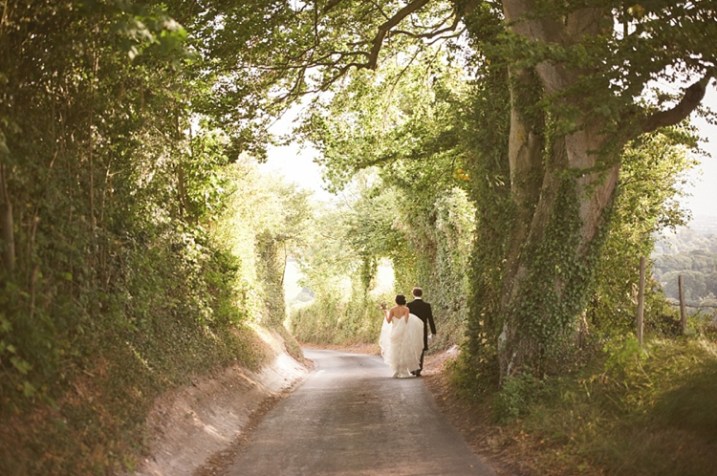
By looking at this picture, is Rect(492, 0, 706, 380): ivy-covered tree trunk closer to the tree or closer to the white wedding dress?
the tree

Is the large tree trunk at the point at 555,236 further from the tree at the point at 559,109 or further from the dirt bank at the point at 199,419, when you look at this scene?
the dirt bank at the point at 199,419

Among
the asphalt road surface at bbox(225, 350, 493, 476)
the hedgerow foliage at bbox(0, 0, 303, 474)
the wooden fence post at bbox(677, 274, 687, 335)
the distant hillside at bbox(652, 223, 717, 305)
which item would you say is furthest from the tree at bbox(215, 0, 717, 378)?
the distant hillside at bbox(652, 223, 717, 305)

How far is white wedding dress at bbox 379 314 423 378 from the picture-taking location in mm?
19875

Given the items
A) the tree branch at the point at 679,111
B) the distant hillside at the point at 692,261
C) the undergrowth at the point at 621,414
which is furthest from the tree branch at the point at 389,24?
the distant hillside at the point at 692,261

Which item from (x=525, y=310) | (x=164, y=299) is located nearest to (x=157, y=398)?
(x=164, y=299)

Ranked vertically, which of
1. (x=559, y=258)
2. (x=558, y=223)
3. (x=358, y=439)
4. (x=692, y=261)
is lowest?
(x=358, y=439)

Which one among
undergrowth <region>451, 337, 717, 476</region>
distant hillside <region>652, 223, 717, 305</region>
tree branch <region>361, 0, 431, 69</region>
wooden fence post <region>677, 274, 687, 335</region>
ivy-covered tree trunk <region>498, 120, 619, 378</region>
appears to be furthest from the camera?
distant hillside <region>652, 223, 717, 305</region>

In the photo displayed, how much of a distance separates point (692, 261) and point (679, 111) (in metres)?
31.7

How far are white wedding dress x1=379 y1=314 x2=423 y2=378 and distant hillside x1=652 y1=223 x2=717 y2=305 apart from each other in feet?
24.0

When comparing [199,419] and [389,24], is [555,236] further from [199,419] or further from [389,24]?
[389,24]

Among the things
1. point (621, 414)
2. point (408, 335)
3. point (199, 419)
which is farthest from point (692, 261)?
point (199, 419)

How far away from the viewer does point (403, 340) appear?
20.0 metres

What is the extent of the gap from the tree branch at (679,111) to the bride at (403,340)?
9574mm

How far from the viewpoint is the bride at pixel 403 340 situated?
65.3 feet
